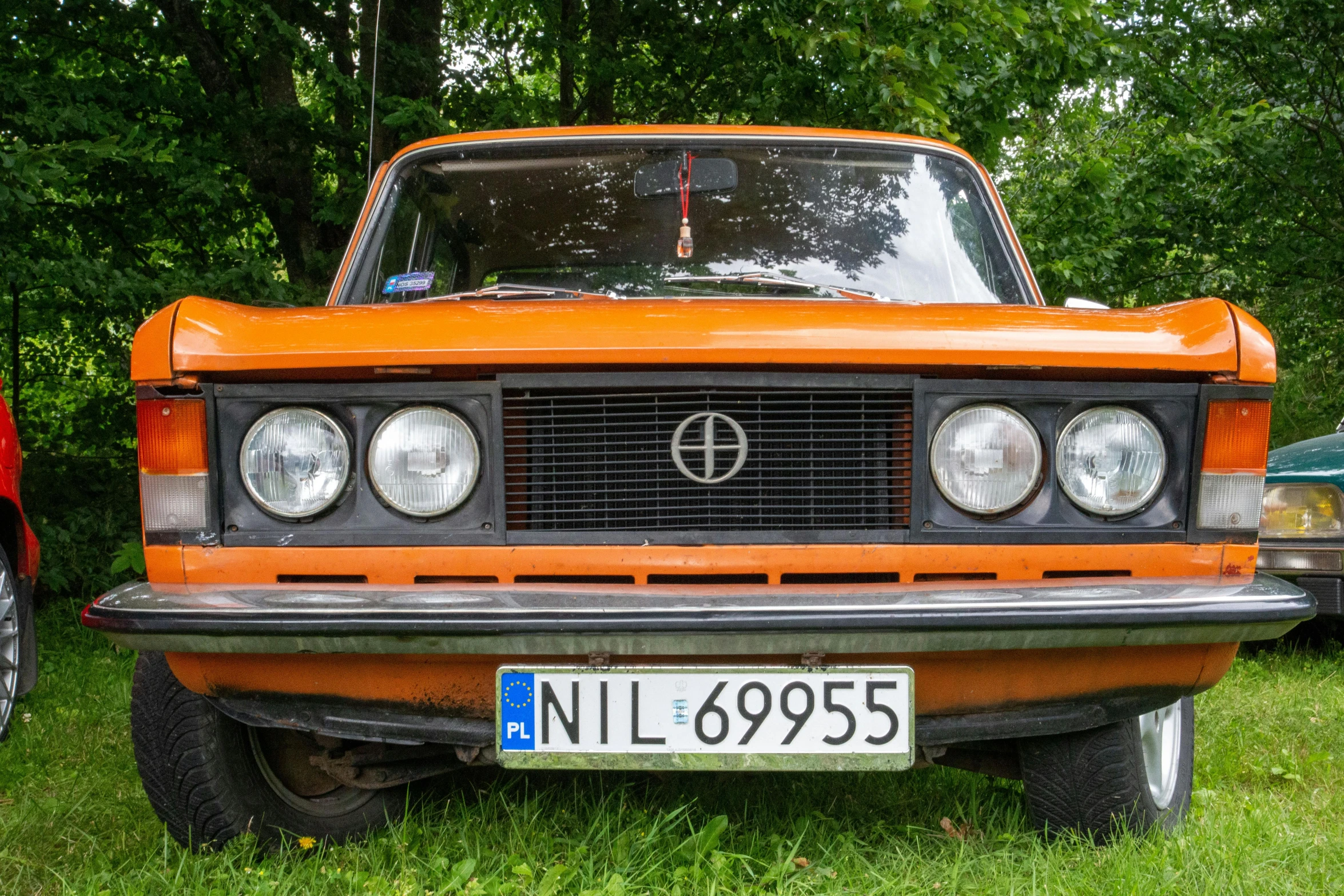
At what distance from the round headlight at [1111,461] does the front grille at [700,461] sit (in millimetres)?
313

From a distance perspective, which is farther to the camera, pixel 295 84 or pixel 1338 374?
pixel 1338 374

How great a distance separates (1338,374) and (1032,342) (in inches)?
400

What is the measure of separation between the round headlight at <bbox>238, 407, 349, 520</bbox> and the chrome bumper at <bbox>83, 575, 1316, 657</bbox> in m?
0.19

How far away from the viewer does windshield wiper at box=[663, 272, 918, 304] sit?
8.72 feet

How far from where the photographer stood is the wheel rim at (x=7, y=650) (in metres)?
3.39

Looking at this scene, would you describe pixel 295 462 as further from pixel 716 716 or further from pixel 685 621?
pixel 716 716

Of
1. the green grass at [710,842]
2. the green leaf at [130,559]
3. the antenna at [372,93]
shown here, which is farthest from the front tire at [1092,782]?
the green leaf at [130,559]

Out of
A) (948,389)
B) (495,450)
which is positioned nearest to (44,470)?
(495,450)

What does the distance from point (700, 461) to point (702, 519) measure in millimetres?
108

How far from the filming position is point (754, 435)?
199 centimetres

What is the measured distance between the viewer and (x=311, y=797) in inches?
93.5

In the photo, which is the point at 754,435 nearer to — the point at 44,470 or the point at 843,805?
the point at 843,805

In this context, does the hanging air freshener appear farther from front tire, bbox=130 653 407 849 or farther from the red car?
the red car

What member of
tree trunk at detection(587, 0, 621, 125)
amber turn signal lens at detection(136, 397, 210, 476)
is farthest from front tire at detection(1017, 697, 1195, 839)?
tree trunk at detection(587, 0, 621, 125)
